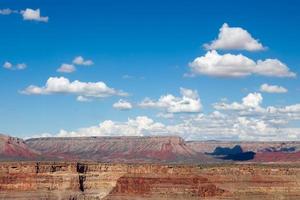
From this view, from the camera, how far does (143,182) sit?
4587 inches

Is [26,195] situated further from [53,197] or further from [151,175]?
[151,175]

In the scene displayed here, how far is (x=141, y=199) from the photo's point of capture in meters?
113

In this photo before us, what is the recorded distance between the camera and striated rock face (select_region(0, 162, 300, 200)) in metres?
114

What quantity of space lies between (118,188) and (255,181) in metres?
24.6

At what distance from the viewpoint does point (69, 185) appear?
115562mm

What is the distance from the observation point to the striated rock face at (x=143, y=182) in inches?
4493

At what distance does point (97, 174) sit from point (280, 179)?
109 feet

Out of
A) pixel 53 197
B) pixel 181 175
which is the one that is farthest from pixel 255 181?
pixel 53 197

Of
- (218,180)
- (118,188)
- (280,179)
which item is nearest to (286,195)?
(280,179)

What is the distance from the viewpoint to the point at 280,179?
389 ft

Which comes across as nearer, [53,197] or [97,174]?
→ [53,197]

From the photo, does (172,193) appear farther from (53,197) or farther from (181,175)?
(53,197)

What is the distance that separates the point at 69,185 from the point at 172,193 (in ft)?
59.9

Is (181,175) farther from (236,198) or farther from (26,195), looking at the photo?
(26,195)
